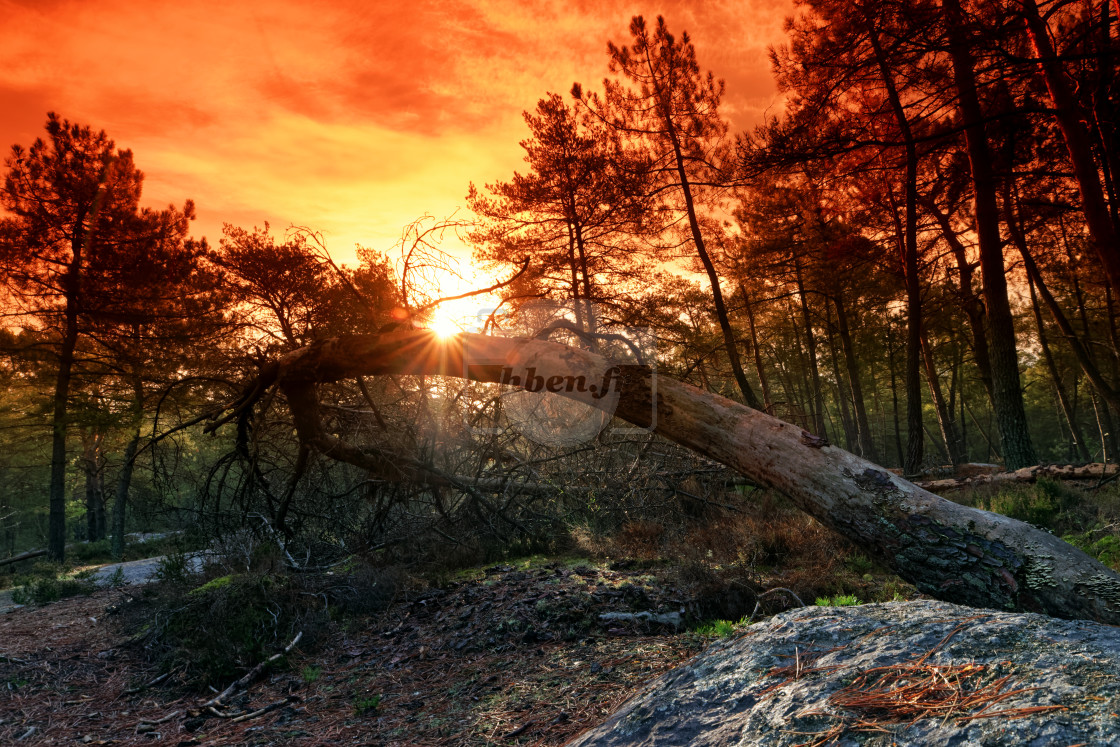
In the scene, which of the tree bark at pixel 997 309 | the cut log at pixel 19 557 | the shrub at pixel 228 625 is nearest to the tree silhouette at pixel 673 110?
the tree bark at pixel 997 309

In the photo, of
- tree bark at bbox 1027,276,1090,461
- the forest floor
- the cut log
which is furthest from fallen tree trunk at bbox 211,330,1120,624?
tree bark at bbox 1027,276,1090,461

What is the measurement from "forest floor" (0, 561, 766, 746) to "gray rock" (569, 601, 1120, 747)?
776mm

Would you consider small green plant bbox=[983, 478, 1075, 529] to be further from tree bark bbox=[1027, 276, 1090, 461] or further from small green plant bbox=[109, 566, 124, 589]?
small green plant bbox=[109, 566, 124, 589]

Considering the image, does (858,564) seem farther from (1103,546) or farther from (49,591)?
(49,591)

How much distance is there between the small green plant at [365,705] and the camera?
332 centimetres

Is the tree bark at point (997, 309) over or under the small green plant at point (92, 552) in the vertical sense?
over

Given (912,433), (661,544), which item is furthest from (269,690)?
(912,433)

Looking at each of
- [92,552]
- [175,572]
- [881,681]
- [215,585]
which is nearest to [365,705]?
[215,585]

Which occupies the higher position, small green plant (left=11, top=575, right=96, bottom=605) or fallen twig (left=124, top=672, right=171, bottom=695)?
fallen twig (left=124, top=672, right=171, bottom=695)

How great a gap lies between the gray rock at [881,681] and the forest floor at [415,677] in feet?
2.54

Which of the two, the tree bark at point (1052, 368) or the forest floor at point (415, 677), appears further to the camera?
the tree bark at point (1052, 368)

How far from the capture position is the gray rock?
1.31 metres

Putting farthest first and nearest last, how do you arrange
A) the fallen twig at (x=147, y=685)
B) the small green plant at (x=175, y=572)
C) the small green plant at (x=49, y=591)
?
the small green plant at (x=49, y=591)
the small green plant at (x=175, y=572)
the fallen twig at (x=147, y=685)

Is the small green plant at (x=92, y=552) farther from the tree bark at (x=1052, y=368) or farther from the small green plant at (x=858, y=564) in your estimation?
the tree bark at (x=1052, y=368)
